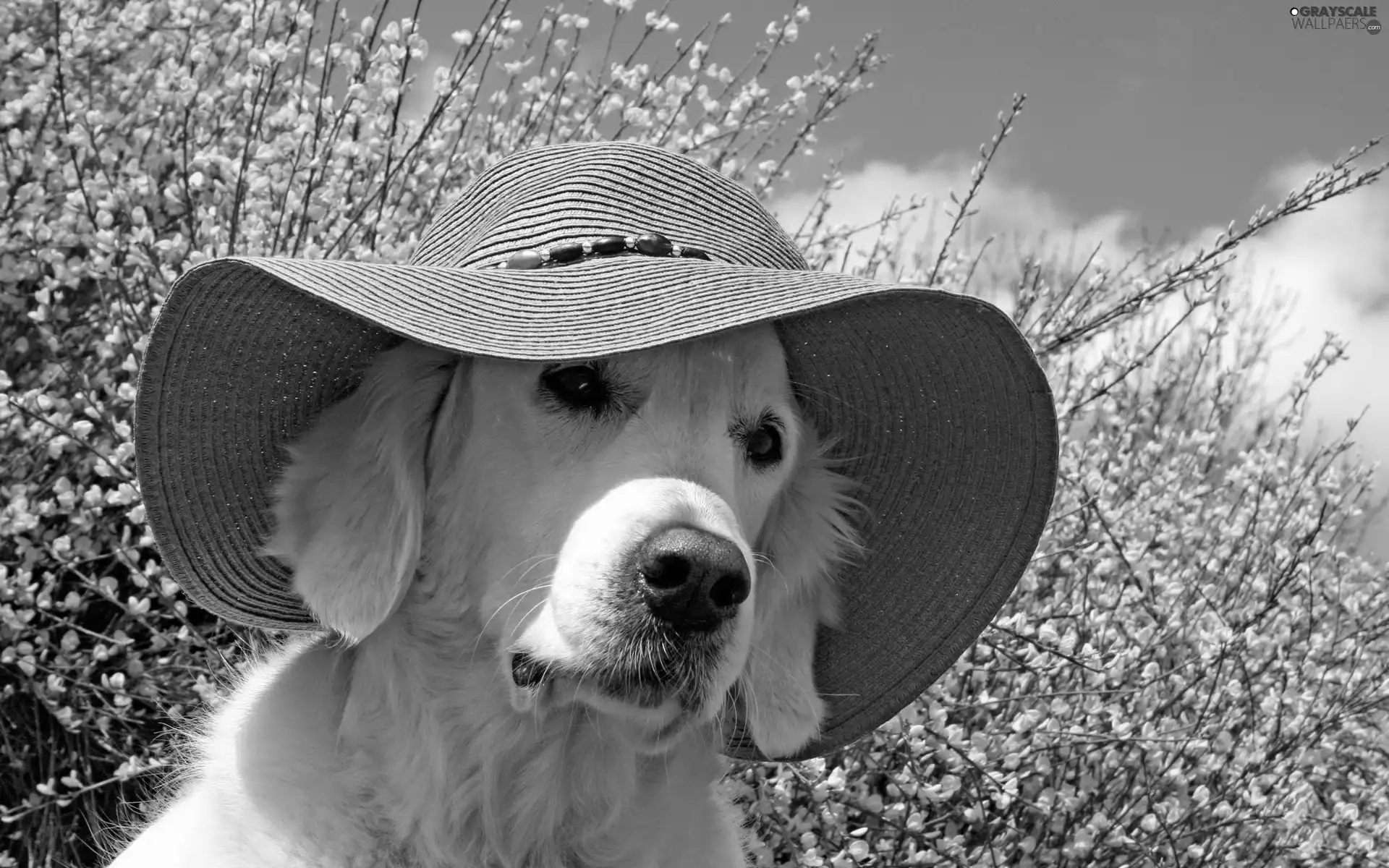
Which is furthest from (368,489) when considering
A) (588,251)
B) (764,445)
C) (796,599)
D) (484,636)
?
(796,599)

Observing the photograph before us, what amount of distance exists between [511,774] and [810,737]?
0.46 meters

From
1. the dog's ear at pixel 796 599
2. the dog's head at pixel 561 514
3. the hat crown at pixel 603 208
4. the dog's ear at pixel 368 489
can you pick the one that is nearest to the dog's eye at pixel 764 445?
the dog's head at pixel 561 514

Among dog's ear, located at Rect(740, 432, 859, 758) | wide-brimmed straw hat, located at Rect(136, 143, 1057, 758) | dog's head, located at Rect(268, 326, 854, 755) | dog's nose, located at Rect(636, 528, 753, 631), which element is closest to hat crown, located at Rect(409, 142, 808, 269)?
wide-brimmed straw hat, located at Rect(136, 143, 1057, 758)

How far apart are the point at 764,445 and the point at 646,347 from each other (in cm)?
44

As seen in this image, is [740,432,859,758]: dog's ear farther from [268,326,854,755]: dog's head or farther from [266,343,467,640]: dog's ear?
[266,343,467,640]: dog's ear

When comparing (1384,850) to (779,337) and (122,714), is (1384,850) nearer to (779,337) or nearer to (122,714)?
(779,337)

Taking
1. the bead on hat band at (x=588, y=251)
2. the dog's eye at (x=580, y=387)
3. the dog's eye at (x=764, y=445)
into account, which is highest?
the bead on hat band at (x=588, y=251)

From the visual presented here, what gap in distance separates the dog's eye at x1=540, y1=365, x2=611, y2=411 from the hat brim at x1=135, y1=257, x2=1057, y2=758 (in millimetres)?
134

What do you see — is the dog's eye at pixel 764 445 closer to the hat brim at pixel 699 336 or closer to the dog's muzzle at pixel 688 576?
the hat brim at pixel 699 336

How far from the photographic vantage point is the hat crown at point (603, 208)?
167 centimetres

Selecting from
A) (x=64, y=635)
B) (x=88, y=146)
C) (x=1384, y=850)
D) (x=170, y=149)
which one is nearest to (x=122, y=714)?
(x=64, y=635)

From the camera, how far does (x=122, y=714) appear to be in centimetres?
307

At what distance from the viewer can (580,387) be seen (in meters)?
1.62

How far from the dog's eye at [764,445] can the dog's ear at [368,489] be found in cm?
42
